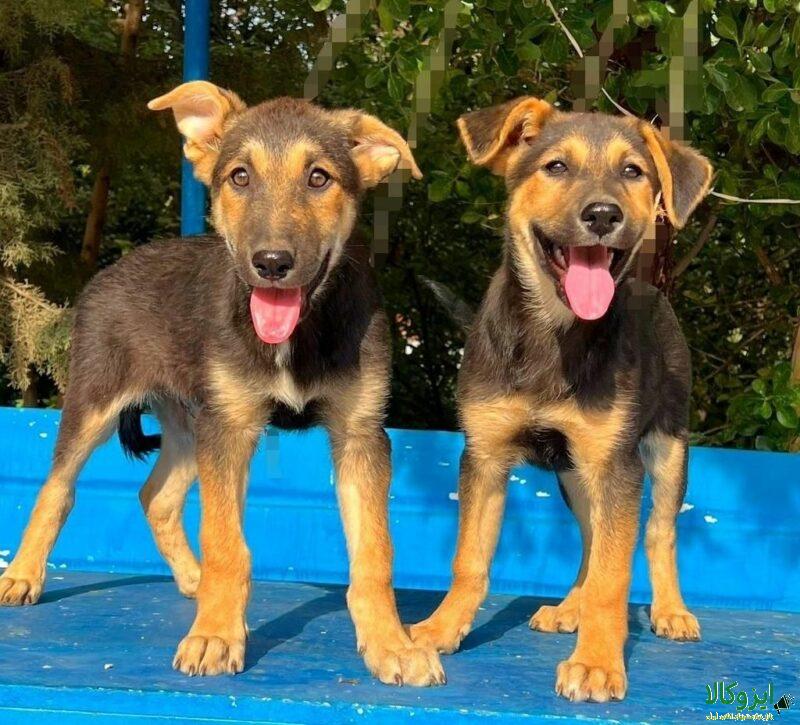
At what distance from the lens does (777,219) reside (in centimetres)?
792

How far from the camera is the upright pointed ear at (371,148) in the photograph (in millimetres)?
4703

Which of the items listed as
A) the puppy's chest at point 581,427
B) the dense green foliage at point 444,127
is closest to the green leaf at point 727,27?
the dense green foliage at point 444,127

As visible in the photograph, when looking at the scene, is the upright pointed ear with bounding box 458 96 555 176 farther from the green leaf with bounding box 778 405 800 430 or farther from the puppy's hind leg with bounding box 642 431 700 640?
the green leaf with bounding box 778 405 800 430

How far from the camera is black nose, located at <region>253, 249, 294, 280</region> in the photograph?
13.4 feet

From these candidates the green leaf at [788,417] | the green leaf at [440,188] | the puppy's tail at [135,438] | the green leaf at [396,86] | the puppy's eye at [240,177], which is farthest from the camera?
the green leaf at [440,188]

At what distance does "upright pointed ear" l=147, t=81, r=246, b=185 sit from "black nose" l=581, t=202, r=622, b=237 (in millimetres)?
1367

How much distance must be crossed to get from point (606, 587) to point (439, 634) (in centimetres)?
67

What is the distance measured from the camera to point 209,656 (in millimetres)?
4102

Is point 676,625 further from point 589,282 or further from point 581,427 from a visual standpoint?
point 589,282

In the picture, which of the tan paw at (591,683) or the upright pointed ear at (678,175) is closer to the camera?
the tan paw at (591,683)

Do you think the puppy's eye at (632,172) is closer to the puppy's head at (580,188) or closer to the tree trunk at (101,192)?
the puppy's head at (580,188)

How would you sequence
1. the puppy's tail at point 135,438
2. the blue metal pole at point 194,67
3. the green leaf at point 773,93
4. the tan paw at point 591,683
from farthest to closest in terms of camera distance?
the blue metal pole at point 194,67 → the puppy's tail at point 135,438 → the green leaf at point 773,93 → the tan paw at point 591,683

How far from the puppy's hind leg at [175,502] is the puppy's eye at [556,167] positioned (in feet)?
6.50

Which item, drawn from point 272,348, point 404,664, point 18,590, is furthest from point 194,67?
point 404,664
